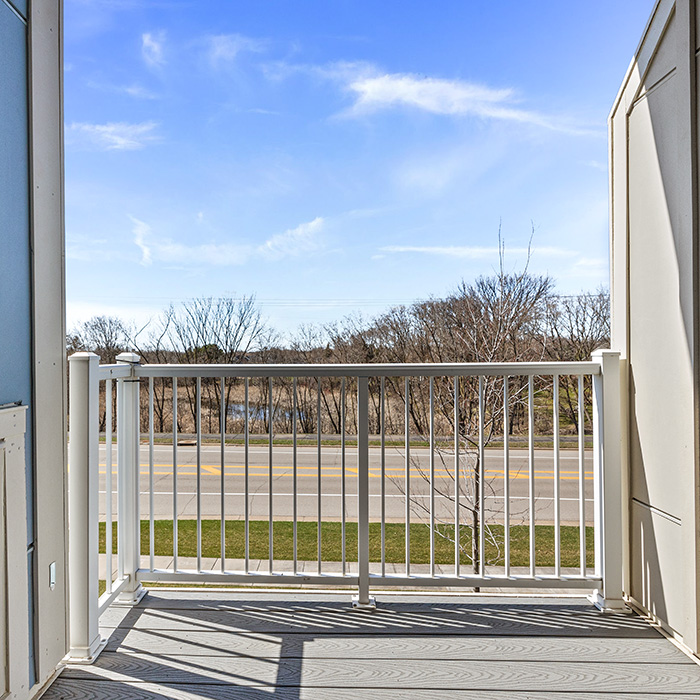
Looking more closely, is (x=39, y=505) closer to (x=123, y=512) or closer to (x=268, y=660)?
(x=123, y=512)

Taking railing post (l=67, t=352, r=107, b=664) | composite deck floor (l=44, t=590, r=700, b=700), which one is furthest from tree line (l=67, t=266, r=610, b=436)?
railing post (l=67, t=352, r=107, b=664)

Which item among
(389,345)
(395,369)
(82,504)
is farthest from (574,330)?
(82,504)

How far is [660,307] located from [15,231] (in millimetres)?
2266

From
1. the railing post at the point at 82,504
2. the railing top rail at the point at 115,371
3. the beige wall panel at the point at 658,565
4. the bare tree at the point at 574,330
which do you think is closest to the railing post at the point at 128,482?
the railing top rail at the point at 115,371

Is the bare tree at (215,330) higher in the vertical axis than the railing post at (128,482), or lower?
higher

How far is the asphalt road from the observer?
7.46m

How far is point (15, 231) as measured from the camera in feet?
5.05

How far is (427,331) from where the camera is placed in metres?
8.74

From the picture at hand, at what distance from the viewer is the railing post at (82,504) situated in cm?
181

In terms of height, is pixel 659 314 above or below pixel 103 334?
below

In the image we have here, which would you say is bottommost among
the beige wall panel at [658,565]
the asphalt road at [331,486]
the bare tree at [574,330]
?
the asphalt road at [331,486]

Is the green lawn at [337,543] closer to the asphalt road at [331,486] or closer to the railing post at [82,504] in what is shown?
the asphalt road at [331,486]

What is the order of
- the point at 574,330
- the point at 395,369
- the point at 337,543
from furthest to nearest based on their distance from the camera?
the point at 574,330 → the point at 337,543 → the point at 395,369

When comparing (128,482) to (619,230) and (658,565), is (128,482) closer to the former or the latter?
(658,565)
